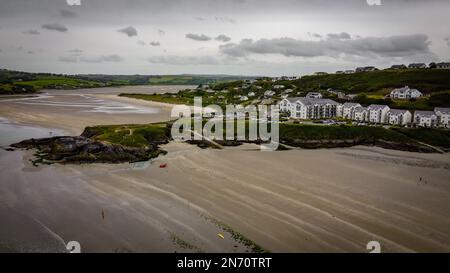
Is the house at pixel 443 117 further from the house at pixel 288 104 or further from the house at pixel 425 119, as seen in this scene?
the house at pixel 288 104

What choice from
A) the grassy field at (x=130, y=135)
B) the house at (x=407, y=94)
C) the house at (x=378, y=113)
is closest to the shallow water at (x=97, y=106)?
the grassy field at (x=130, y=135)

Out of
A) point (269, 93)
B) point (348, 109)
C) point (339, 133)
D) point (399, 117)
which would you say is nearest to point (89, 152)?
point (339, 133)

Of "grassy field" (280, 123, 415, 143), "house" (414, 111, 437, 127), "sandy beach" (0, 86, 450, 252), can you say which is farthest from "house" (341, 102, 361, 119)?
"sandy beach" (0, 86, 450, 252)

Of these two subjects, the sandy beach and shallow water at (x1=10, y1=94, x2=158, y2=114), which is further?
shallow water at (x1=10, y1=94, x2=158, y2=114)

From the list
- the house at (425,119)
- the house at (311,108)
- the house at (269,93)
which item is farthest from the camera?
the house at (269,93)

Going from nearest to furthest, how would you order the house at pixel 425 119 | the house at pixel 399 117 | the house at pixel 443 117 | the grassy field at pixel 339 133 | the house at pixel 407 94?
the grassy field at pixel 339 133 < the house at pixel 443 117 < the house at pixel 425 119 < the house at pixel 399 117 < the house at pixel 407 94

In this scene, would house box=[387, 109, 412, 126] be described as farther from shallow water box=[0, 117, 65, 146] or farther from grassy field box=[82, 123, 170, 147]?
shallow water box=[0, 117, 65, 146]
